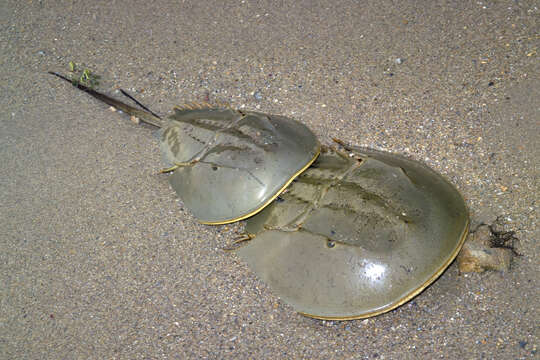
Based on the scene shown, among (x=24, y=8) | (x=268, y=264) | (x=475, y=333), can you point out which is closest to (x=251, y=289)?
(x=268, y=264)

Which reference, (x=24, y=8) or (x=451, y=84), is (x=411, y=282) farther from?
(x=24, y=8)

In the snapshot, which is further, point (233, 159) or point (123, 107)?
point (123, 107)

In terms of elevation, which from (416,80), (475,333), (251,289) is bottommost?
(251,289)

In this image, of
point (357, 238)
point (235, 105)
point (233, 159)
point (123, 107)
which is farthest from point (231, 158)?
point (123, 107)

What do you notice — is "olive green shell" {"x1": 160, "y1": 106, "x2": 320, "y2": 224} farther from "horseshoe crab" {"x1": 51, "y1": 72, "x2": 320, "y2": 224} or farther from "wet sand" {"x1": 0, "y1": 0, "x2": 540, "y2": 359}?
"wet sand" {"x1": 0, "y1": 0, "x2": 540, "y2": 359}

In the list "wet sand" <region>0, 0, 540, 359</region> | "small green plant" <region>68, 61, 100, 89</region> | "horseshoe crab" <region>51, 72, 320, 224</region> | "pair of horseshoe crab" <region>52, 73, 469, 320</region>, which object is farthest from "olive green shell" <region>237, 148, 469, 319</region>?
"small green plant" <region>68, 61, 100, 89</region>

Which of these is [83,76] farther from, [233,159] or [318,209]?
[318,209]
